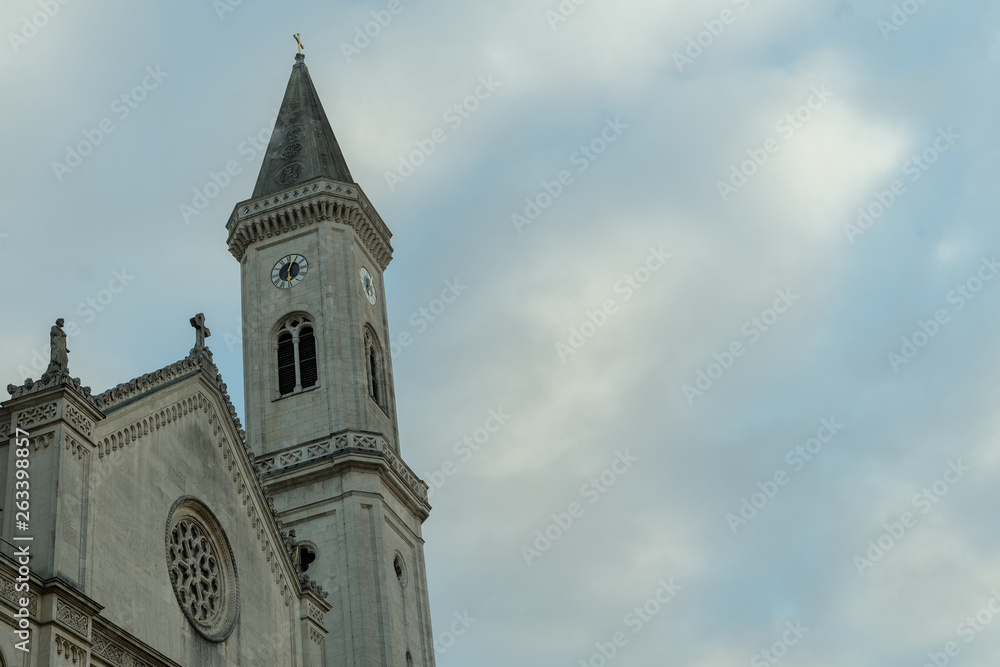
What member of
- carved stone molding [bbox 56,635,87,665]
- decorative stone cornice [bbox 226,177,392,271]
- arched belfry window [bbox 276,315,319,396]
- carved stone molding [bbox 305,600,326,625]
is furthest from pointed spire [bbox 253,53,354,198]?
carved stone molding [bbox 56,635,87,665]

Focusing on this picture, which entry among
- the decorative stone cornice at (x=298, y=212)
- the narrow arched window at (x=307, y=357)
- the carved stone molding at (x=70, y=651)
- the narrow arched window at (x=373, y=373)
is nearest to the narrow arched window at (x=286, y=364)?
the narrow arched window at (x=307, y=357)

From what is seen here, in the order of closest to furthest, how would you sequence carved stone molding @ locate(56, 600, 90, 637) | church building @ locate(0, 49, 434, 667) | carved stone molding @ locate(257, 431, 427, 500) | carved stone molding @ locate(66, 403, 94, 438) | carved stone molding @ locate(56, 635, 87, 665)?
carved stone molding @ locate(56, 635, 87, 665)
carved stone molding @ locate(56, 600, 90, 637)
church building @ locate(0, 49, 434, 667)
carved stone molding @ locate(66, 403, 94, 438)
carved stone molding @ locate(257, 431, 427, 500)

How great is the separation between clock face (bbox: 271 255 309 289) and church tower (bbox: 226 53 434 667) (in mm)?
54

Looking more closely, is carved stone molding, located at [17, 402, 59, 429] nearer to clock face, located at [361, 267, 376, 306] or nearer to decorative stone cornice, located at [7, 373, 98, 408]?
decorative stone cornice, located at [7, 373, 98, 408]

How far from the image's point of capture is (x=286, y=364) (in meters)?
50.3

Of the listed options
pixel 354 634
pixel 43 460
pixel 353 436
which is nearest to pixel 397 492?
pixel 353 436

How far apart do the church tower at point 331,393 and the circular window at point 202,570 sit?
720 centimetres

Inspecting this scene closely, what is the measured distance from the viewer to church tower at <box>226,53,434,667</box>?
4469 cm

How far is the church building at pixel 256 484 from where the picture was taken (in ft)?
89.6

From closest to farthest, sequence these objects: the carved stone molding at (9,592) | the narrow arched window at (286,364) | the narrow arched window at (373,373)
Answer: the carved stone molding at (9,592) → the narrow arched window at (286,364) → the narrow arched window at (373,373)

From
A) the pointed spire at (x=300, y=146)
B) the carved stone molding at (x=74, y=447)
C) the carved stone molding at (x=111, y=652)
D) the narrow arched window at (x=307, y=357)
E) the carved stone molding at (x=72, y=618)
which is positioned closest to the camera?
the carved stone molding at (x=72, y=618)

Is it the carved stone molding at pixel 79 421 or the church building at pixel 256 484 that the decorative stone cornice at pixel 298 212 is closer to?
the church building at pixel 256 484

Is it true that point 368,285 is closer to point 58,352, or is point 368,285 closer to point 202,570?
point 202,570

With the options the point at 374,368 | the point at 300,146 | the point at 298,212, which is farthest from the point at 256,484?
the point at 300,146
